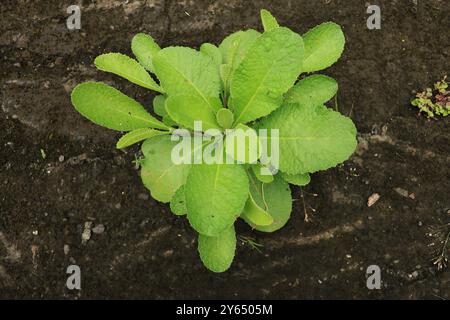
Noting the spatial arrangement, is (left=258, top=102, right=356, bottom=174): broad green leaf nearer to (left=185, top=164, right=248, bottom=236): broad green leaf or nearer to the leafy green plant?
the leafy green plant

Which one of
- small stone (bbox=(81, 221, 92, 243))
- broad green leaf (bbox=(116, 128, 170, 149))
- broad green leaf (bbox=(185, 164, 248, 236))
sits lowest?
small stone (bbox=(81, 221, 92, 243))

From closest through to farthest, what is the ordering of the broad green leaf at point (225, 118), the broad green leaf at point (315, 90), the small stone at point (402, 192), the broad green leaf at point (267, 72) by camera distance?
the broad green leaf at point (267, 72) < the broad green leaf at point (225, 118) < the broad green leaf at point (315, 90) < the small stone at point (402, 192)

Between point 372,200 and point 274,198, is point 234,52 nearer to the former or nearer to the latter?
point 274,198

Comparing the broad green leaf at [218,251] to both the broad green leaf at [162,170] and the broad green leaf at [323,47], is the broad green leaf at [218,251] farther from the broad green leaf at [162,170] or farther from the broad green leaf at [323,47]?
the broad green leaf at [323,47]

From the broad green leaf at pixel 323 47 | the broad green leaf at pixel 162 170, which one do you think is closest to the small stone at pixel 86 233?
the broad green leaf at pixel 162 170

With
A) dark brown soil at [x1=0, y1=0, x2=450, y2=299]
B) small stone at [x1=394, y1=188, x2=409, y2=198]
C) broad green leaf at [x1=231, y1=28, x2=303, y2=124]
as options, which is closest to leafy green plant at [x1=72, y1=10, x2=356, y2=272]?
broad green leaf at [x1=231, y1=28, x2=303, y2=124]
